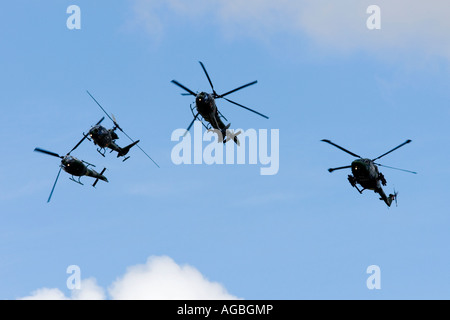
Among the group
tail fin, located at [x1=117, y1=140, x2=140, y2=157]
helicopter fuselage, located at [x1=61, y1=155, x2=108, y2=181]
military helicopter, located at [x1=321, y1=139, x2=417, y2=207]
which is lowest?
military helicopter, located at [x1=321, y1=139, x2=417, y2=207]

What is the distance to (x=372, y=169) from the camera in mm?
84625

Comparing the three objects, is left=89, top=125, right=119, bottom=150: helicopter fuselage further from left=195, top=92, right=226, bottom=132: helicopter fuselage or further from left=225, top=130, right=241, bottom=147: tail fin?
left=195, top=92, right=226, bottom=132: helicopter fuselage

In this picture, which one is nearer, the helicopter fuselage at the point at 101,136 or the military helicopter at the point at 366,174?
the military helicopter at the point at 366,174

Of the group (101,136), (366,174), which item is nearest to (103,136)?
(101,136)

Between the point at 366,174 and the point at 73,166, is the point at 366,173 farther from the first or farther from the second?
the point at 73,166

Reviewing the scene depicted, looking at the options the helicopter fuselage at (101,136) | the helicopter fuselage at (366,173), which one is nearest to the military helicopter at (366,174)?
the helicopter fuselage at (366,173)

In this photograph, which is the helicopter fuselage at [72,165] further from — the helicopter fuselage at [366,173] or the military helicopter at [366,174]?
the helicopter fuselage at [366,173]

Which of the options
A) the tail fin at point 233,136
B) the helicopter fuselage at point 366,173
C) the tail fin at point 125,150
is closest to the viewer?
the helicopter fuselage at point 366,173

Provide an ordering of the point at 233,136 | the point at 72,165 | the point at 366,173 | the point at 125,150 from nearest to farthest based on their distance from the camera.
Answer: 1. the point at 366,173
2. the point at 72,165
3. the point at 233,136
4. the point at 125,150

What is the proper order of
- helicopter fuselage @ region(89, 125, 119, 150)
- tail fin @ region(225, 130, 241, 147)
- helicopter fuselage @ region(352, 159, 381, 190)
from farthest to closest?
tail fin @ region(225, 130, 241, 147) → helicopter fuselage @ region(89, 125, 119, 150) → helicopter fuselage @ region(352, 159, 381, 190)

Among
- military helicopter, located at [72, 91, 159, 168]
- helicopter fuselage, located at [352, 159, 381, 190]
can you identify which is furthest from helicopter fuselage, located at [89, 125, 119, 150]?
helicopter fuselage, located at [352, 159, 381, 190]
